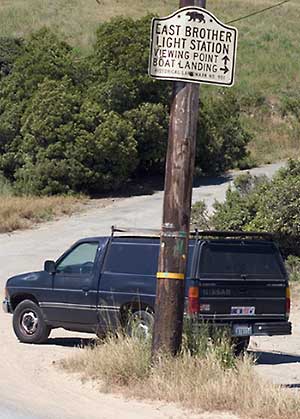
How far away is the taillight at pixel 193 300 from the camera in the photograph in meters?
12.3

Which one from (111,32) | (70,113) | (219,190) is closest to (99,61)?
(111,32)

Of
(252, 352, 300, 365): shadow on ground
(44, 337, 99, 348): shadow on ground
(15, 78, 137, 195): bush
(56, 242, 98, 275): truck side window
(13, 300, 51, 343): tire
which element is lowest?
(44, 337, 99, 348): shadow on ground

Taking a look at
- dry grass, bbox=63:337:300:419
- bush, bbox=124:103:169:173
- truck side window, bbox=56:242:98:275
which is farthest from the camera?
bush, bbox=124:103:169:173

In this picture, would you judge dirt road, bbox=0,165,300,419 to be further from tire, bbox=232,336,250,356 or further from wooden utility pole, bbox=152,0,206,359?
wooden utility pole, bbox=152,0,206,359

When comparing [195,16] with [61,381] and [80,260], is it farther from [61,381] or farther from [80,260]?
[80,260]

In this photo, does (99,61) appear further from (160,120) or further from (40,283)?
(40,283)

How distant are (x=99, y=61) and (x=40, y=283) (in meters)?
29.1

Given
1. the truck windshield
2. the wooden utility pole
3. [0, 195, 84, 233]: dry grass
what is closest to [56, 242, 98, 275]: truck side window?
the truck windshield

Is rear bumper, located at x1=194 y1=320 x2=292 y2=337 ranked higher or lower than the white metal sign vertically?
lower

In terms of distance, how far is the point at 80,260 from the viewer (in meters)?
14.6

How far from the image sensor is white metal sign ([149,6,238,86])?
10352mm

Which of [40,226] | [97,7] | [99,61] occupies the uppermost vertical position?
[97,7]

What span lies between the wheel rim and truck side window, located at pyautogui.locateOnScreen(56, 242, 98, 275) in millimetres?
806

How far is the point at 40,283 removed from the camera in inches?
567
